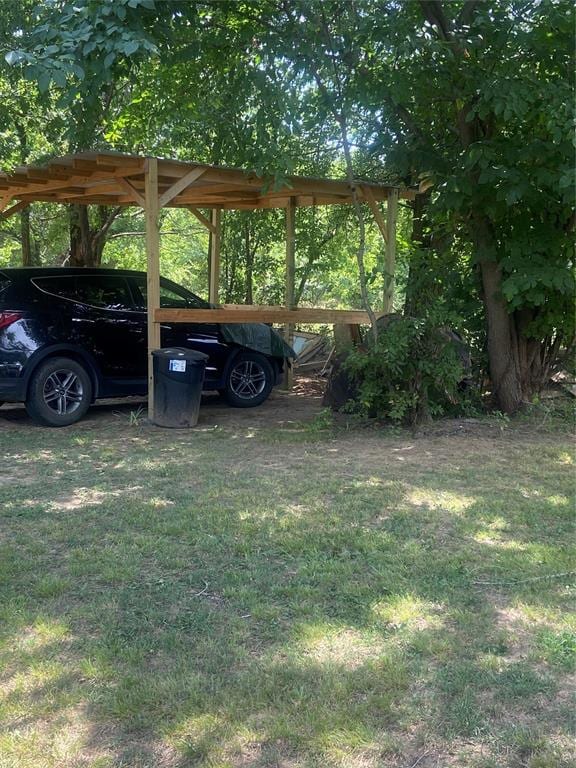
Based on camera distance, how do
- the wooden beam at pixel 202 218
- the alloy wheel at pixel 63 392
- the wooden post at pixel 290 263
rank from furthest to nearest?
the wooden beam at pixel 202 218
the wooden post at pixel 290 263
the alloy wheel at pixel 63 392

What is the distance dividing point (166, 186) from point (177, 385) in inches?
128

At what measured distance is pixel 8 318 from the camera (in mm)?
7711


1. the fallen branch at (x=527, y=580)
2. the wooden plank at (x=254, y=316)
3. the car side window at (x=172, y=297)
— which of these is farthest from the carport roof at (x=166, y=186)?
the fallen branch at (x=527, y=580)

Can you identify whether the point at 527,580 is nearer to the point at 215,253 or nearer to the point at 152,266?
the point at 152,266

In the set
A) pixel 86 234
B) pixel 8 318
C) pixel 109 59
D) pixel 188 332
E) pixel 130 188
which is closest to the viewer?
pixel 109 59

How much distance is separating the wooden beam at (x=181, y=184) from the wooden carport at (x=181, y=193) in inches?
0.5

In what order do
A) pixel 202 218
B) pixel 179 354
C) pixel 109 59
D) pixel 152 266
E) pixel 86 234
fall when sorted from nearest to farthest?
pixel 109 59 → pixel 179 354 → pixel 152 266 → pixel 202 218 → pixel 86 234

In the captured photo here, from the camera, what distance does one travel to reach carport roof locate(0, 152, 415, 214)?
8.44 meters

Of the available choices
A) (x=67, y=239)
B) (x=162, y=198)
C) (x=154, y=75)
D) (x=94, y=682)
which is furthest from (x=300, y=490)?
(x=67, y=239)

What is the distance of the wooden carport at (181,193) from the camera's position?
838cm

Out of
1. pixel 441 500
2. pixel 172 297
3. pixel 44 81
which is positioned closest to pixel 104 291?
pixel 172 297

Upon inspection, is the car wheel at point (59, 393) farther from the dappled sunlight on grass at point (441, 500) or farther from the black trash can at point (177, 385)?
the dappled sunlight on grass at point (441, 500)

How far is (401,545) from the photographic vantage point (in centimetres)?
437

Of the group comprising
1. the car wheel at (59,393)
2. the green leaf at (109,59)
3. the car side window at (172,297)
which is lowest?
the car wheel at (59,393)
